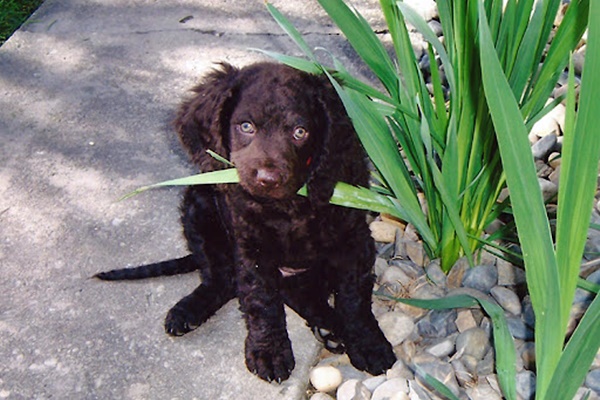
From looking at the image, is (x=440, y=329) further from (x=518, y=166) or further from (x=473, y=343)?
(x=518, y=166)

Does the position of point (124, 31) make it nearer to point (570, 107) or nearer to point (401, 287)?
point (401, 287)

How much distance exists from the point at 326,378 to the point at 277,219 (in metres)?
0.47

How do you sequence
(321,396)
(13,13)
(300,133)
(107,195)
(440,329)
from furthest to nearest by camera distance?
1. (13,13)
2. (107,195)
3. (440,329)
4. (321,396)
5. (300,133)

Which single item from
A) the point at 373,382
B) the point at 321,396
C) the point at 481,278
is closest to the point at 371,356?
the point at 373,382

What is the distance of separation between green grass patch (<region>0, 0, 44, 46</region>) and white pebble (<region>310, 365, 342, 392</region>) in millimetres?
2530

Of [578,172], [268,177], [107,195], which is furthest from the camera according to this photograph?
[107,195]

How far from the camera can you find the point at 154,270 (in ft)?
8.27

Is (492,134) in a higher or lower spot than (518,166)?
lower

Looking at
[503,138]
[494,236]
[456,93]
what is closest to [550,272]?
[503,138]

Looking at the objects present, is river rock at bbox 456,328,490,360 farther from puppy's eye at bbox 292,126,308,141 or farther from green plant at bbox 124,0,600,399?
puppy's eye at bbox 292,126,308,141

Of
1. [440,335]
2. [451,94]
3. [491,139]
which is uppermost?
[451,94]

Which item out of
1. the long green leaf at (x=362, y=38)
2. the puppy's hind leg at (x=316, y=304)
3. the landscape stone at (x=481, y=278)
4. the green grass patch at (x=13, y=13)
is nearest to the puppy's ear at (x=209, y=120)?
the long green leaf at (x=362, y=38)

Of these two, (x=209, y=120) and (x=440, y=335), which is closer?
Result: (x=209, y=120)

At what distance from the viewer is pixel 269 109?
1.94 meters
